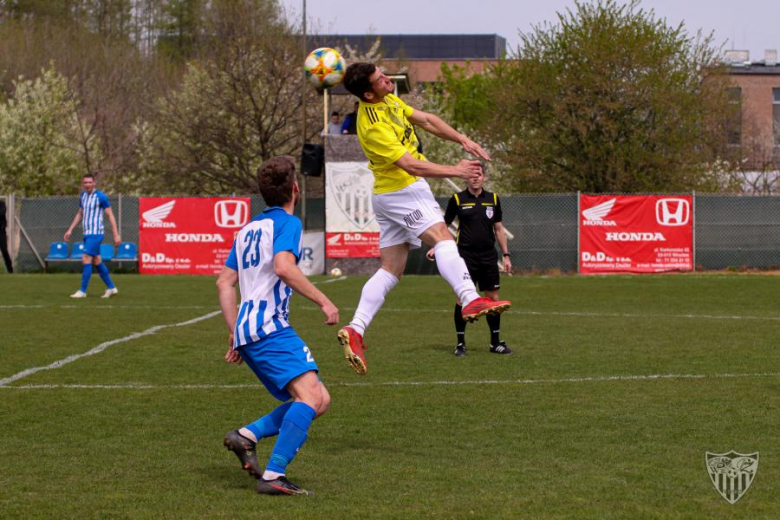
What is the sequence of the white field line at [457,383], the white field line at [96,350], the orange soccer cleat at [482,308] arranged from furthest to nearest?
the white field line at [96,350], the white field line at [457,383], the orange soccer cleat at [482,308]

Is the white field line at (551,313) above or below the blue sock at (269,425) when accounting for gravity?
below

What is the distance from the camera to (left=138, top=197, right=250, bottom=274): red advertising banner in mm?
27828

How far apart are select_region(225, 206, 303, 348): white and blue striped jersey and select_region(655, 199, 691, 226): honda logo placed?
22.3 metres

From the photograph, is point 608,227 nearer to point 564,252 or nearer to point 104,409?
point 564,252

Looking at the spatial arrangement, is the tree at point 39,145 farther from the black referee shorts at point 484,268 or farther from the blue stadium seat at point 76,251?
the black referee shorts at point 484,268

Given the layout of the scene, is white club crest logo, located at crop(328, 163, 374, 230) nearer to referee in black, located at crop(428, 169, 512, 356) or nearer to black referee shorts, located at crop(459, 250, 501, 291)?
referee in black, located at crop(428, 169, 512, 356)

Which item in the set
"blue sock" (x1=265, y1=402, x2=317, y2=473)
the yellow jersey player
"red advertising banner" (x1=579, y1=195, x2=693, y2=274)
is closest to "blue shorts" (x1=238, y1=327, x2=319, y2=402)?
"blue sock" (x1=265, y1=402, x2=317, y2=473)

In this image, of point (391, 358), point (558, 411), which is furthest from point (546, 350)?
point (558, 411)

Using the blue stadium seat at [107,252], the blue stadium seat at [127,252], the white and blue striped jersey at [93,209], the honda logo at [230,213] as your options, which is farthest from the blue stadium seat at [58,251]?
the white and blue striped jersey at [93,209]

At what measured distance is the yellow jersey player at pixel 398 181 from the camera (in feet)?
24.7

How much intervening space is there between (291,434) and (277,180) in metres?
1.26

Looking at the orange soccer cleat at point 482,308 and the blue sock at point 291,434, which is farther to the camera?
the orange soccer cleat at point 482,308

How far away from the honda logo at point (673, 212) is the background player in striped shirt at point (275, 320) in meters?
22.3

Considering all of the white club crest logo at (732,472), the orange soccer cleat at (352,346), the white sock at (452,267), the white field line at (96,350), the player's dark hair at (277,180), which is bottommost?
the white field line at (96,350)
